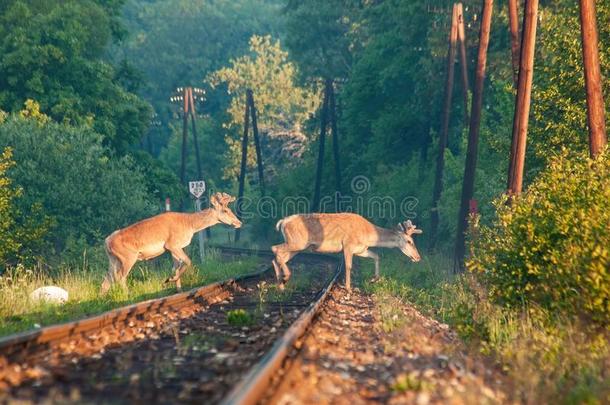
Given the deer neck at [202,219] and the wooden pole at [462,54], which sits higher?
the wooden pole at [462,54]

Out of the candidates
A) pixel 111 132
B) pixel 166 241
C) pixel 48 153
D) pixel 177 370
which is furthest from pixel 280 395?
pixel 111 132

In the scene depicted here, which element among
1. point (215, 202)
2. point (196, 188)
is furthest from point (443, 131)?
point (215, 202)

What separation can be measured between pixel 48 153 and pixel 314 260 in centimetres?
1223

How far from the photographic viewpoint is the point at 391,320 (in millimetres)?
14742

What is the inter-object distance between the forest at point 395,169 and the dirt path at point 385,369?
1.64 feet

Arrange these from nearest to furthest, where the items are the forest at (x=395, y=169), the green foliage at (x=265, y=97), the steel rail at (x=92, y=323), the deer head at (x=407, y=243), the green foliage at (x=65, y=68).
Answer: the steel rail at (x=92, y=323), the forest at (x=395, y=169), the deer head at (x=407, y=243), the green foliage at (x=65, y=68), the green foliage at (x=265, y=97)

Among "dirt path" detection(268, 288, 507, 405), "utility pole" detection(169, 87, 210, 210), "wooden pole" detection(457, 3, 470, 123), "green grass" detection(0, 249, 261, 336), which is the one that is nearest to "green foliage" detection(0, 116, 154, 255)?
"green grass" detection(0, 249, 261, 336)

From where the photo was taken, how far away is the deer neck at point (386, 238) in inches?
1041

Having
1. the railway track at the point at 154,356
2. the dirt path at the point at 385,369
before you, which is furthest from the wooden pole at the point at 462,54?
the dirt path at the point at 385,369

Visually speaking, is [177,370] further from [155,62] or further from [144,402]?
[155,62]

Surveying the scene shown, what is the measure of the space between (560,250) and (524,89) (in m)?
8.49

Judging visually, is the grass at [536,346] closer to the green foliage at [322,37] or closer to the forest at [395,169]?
Result: the forest at [395,169]

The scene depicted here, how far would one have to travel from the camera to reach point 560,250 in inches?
553

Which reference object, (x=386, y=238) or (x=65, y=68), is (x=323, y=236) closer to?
(x=386, y=238)
